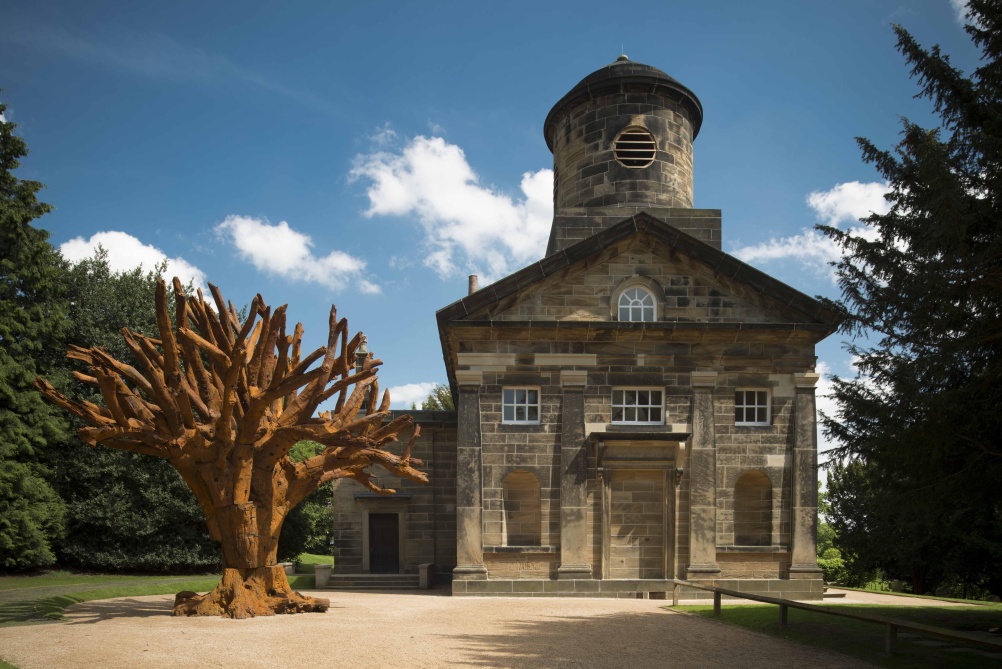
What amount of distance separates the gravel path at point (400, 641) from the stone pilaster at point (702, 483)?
4.56 meters

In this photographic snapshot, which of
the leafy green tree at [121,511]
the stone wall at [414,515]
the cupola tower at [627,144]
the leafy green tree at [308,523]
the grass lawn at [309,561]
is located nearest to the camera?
the stone wall at [414,515]

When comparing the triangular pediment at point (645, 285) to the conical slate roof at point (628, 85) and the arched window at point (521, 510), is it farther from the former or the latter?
the conical slate roof at point (628, 85)

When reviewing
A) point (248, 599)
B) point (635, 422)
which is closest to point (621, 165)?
point (635, 422)

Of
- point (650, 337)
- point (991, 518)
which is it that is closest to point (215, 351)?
point (650, 337)

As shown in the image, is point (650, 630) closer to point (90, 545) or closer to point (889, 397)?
point (889, 397)

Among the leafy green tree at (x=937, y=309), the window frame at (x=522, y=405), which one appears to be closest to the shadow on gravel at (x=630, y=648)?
the leafy green tree at (x=937, y=309)

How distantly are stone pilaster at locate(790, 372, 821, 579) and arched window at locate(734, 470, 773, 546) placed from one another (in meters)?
0.67

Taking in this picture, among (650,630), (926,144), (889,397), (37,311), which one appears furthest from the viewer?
(37,311)

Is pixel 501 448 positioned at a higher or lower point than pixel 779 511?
higher

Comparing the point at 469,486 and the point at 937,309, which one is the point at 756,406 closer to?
the point at 469,486

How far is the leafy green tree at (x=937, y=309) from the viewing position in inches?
412

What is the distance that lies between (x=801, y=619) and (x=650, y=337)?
931cm

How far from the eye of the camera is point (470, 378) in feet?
73.9

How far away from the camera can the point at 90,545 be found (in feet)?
97.1
